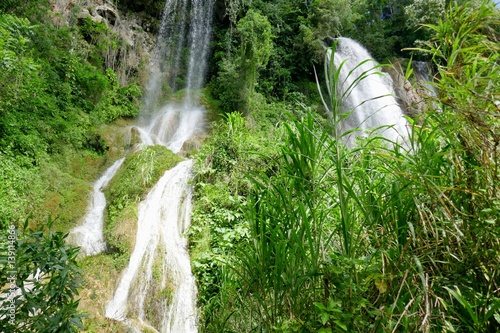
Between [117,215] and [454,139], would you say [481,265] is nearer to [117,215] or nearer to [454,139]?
[454,139]

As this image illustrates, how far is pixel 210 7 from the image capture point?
14195 millimetres

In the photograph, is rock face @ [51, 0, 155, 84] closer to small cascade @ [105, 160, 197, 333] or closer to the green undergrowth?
the green undergrowth

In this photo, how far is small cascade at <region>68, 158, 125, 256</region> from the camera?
5262 mm

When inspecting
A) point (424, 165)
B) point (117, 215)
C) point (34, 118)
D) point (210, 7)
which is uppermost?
point (210, 7)

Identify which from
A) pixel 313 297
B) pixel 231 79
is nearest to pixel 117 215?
pixel 313 297

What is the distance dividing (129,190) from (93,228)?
1.00m

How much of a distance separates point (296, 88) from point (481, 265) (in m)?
13.3

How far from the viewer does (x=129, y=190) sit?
6.16m

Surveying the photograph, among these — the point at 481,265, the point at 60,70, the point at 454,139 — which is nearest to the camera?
the point at 481,265

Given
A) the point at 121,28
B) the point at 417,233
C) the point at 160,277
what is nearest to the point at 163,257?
the point at 160,277

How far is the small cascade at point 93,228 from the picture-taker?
17.3ft

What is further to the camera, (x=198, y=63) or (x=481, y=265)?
(x=198, y=63)

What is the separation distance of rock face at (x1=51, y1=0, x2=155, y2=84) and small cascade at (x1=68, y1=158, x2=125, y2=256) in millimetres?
5718

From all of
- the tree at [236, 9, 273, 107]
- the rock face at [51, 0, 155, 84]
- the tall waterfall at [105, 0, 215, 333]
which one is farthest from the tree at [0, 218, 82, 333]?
the rock face at [51, 0, 155, 84]
